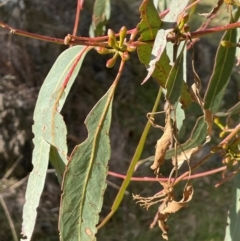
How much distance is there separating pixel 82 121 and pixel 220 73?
59.0 inches

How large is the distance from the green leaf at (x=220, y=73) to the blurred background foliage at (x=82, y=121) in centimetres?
109

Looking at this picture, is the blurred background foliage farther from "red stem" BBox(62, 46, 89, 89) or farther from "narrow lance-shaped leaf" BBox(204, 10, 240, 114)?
"red stem" BBox(62, 46, 89, 89)

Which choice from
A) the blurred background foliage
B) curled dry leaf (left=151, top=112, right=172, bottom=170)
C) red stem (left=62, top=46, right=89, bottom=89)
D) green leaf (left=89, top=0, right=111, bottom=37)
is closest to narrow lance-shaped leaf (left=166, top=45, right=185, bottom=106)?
curled dry leaf (left=151, top=112, right=172, bottom=170)

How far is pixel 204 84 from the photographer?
294 centimetres

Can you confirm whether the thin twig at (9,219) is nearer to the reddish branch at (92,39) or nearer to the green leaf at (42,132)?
the green leaf at (42,132)

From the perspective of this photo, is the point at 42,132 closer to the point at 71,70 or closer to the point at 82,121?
the point at 71,70

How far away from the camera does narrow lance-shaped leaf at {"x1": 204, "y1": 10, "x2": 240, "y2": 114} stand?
965 millimetres

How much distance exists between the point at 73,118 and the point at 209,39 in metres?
0.95

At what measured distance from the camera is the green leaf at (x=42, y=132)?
0.82 meters

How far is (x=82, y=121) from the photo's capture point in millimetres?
2449

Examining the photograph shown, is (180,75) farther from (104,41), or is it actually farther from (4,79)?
(4,79)

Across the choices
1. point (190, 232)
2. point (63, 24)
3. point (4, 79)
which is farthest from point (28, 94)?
point (190, 232)

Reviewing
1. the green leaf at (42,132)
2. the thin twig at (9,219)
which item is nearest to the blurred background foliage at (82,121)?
the thin twig at (9,219)

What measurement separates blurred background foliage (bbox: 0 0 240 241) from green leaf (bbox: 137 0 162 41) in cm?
138
